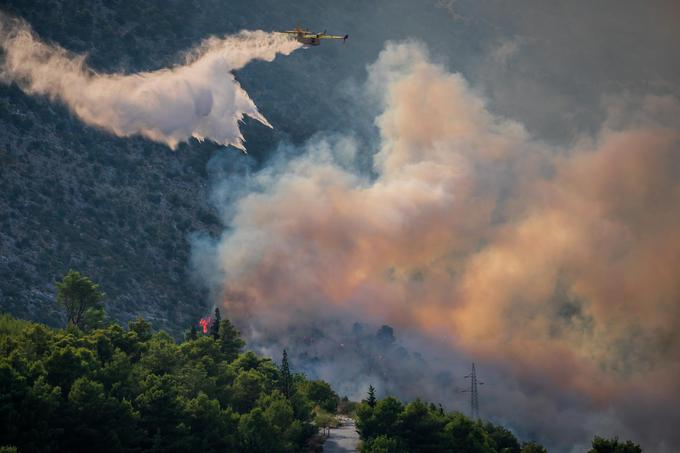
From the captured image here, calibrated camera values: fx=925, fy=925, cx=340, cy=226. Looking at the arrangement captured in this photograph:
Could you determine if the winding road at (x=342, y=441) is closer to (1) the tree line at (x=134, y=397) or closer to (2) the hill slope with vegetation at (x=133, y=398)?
(1) the tree line at (x=134, y=397)

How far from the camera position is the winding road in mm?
168625

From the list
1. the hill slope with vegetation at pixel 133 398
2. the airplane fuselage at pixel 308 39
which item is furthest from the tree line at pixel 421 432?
the airplane fuselage at pixel 308 39

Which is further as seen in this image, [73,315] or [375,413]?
[73,315]

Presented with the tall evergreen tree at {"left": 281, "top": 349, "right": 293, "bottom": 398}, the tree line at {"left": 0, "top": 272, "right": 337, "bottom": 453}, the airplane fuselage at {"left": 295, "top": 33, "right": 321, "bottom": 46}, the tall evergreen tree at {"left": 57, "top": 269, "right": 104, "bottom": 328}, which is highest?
the airplane fuselage at {"left": 295, "top": 33, "right": 321, "bottom": 46}

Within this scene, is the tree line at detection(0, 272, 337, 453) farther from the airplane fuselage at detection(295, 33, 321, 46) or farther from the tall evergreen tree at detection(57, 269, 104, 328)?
the airplane fuselage at detection(295, 33, 321, 46)

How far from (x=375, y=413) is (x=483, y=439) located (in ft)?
70.9

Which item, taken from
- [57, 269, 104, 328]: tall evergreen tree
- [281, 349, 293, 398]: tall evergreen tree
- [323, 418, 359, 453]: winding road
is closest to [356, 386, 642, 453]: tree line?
[323, 418, 359, 453]: winding road

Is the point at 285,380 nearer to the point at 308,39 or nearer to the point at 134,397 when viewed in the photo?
the point at 134,397

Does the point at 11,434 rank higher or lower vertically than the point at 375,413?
lower

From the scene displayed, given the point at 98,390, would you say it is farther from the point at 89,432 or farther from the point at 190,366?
the point at 190,366

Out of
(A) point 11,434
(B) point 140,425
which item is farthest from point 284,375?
(A) point 11,434

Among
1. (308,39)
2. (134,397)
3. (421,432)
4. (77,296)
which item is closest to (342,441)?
(421,432)

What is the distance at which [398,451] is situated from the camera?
152 m

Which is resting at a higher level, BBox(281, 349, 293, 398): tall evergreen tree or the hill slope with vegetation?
BBox(281, 349, 293, 398): tall evergreen tree
